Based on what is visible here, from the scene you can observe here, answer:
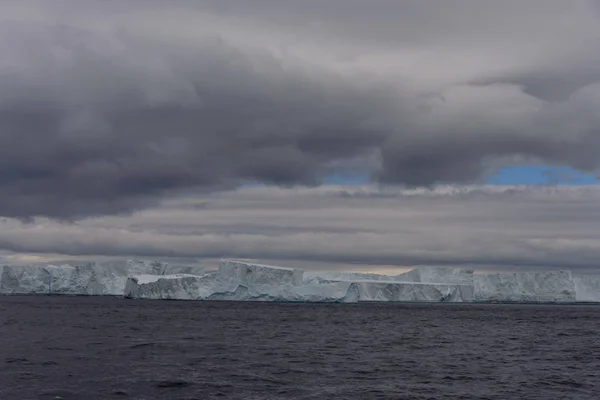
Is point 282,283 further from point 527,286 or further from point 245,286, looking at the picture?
point 527,286

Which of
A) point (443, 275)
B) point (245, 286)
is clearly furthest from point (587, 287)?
point (245, 286)

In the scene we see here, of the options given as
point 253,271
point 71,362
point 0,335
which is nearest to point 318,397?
point 71,362

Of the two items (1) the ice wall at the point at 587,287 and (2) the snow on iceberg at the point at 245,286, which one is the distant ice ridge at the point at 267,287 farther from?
(1) the ice wall at the point at 587,287

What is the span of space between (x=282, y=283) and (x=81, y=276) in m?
61.9

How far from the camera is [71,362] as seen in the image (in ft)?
87.2

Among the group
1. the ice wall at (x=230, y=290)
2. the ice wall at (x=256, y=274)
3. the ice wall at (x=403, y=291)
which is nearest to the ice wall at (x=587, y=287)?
the ice wall at (x=403, y=291)

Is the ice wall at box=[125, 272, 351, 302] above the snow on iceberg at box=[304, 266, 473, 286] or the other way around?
the other way around

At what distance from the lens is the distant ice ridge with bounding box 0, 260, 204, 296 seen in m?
126

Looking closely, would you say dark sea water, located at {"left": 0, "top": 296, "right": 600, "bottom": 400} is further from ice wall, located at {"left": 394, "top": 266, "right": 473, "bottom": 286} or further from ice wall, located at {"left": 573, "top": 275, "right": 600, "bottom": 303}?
ice wall, located at {"left": 573, "top": 275, "right": 600, "bottom": 303}

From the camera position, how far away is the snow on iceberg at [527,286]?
13112cm

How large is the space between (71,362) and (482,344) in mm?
22403

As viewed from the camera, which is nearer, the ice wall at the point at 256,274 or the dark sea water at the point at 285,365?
the dark sea water at the point at 285,365

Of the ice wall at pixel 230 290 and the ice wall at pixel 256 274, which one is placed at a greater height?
the ice wall at pixel 256 274


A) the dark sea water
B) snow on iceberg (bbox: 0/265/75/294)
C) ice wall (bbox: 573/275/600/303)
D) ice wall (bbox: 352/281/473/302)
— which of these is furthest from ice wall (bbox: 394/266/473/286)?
the dark sea water
